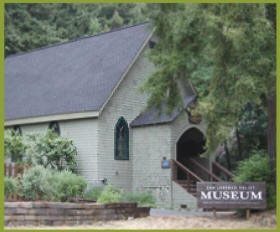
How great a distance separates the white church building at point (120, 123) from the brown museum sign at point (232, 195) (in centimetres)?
528

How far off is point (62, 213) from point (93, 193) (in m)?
7.12

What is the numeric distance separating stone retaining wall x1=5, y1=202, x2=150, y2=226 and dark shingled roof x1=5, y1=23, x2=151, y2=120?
25.6 ft

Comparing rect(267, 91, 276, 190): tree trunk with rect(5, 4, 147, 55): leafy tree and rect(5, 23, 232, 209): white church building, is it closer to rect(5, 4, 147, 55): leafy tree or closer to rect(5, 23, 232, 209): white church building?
rect(5, 23, 232, 209): white church building

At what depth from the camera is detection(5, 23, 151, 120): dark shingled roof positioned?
22.4 metres

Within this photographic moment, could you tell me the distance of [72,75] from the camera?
2508cm

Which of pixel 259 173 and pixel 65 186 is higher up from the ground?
pixel 259 173

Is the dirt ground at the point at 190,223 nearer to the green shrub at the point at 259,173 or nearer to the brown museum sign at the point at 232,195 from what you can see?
the brown museum sign at the point at 232,195

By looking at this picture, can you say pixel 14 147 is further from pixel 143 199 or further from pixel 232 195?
pixel 232 195

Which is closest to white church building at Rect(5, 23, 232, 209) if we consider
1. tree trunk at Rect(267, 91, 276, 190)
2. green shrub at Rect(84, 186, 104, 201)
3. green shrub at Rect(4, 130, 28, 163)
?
green shrub at Rect(84, 186, 104, 201)

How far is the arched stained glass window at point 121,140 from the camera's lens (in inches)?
867

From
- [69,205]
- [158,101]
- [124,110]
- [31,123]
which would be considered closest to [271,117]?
[158,101]

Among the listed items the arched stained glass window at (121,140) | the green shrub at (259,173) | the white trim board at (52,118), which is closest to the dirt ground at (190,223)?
the green shrub at (259,173)

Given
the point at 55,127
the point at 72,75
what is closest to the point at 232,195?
the point at 55,127

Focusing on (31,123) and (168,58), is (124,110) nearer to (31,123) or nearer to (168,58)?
(31,123)
